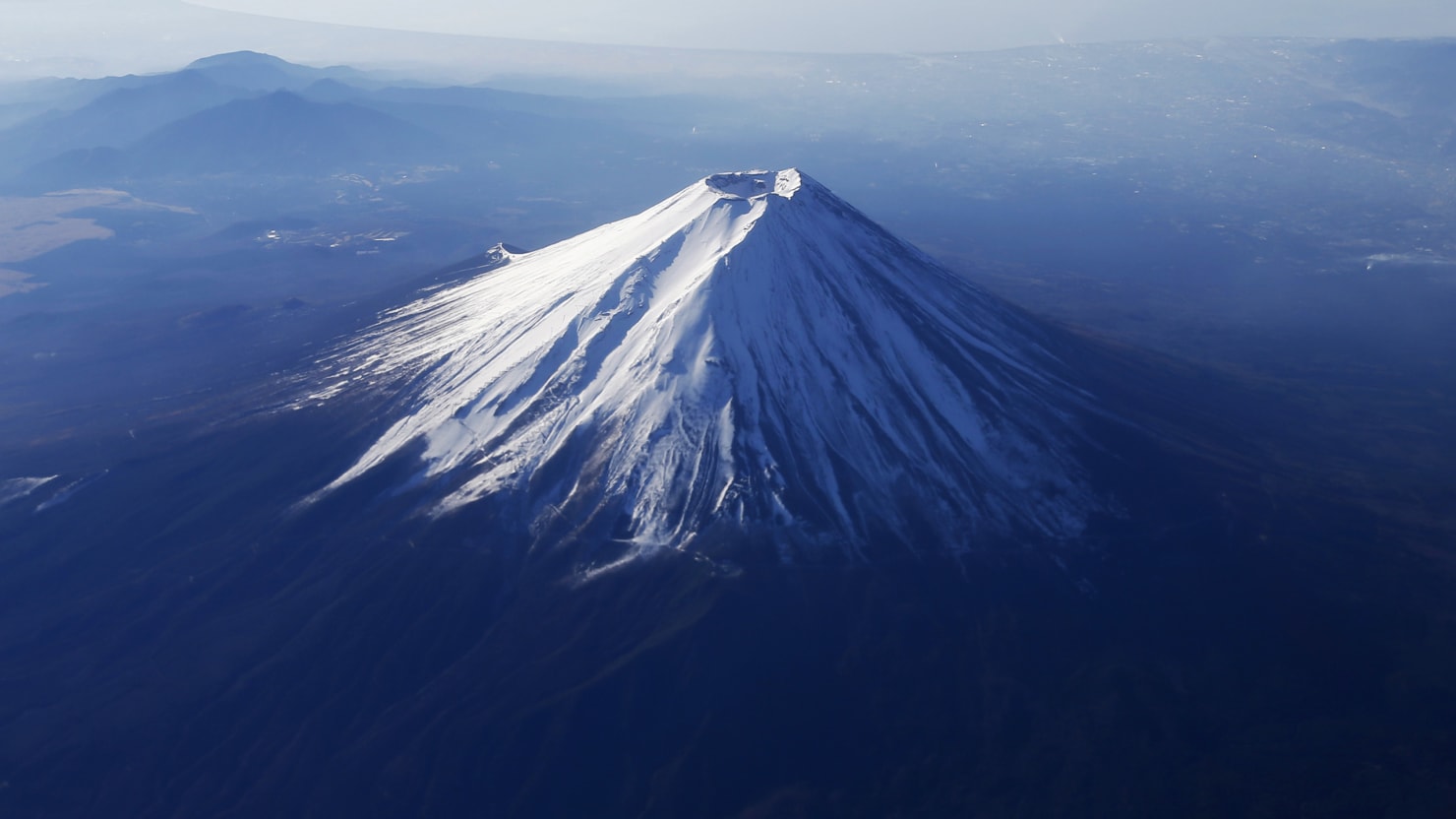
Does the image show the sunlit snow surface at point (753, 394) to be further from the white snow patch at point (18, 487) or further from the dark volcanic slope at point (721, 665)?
the white snow patch at point (18, 487)

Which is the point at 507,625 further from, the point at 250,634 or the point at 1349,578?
the point at 1349,578

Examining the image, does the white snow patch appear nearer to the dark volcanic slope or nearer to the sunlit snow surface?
the dark volcanic slope

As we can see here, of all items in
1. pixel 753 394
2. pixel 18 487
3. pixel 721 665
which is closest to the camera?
pixel 721 665

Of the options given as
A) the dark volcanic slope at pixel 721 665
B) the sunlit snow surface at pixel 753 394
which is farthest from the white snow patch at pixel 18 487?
the sunlit snow surface at pixel 753 394

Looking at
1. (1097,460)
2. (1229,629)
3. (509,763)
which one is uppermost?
(1097,460)

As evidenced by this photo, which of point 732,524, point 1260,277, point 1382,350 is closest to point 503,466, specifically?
point 732,524

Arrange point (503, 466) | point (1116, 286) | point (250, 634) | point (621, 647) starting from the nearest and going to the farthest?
point (621, 647) < point (250, 634) < point (503, 466) < point (1116, 286)

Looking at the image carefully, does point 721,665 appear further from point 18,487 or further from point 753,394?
point 18,487

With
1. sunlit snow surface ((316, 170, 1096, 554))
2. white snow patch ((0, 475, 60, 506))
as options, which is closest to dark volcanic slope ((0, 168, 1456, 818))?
sunlit snow surface ((316, 170, 1096, 554))

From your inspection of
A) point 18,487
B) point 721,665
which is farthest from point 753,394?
point 18,487
